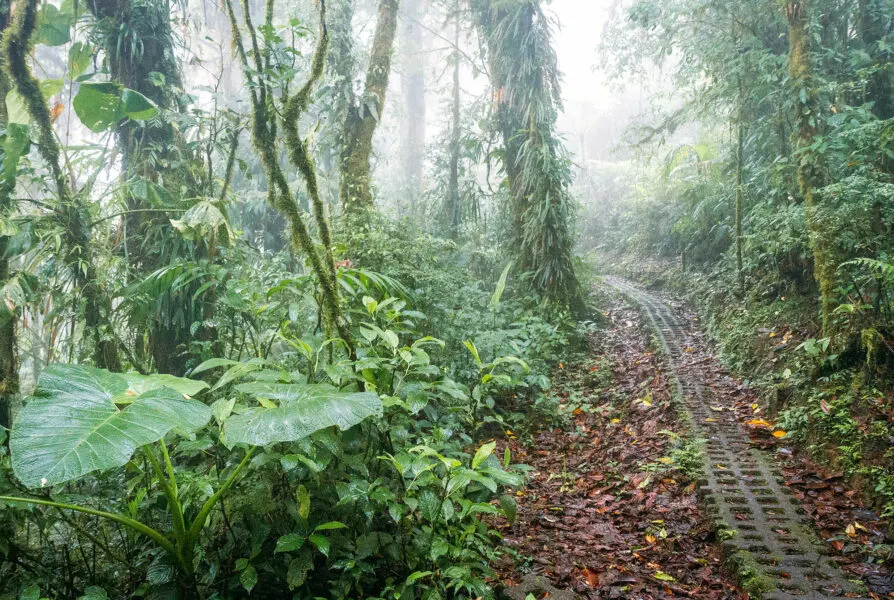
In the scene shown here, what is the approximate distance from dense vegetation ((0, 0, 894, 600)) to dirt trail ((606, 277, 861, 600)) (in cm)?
46

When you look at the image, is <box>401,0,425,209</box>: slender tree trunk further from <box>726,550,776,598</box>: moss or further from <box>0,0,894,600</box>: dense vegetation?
<box>726,550,776,598</box>: moss

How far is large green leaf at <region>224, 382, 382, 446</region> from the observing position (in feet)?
5.11

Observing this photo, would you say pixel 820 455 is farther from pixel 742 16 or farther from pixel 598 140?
pixel 598 140

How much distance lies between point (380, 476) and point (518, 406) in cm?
327

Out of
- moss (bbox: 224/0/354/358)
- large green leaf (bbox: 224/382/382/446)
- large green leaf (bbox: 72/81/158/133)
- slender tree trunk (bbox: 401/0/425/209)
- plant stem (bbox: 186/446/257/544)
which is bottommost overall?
plant stem (bbox: 186/446/257/544)

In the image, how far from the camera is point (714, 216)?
9.84m

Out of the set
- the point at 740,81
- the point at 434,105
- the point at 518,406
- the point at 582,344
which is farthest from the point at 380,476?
the point at 434,105

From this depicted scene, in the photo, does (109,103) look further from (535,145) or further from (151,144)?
(535,145)

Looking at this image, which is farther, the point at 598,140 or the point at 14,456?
the point at 598,140

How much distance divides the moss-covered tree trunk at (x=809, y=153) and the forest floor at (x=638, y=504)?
1.31m

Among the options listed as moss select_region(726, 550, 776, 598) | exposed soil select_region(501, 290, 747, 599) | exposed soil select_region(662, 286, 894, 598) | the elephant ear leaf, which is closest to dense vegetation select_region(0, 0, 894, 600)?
the elephant ear leaf

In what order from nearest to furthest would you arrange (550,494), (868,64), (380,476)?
(380,476) → (550,494) → (868,64)

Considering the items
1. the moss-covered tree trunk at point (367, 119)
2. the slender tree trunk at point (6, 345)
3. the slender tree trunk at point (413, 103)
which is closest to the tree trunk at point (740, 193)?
the moss-covered tree trunk at point (367, 119)

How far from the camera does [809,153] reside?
4898mm
